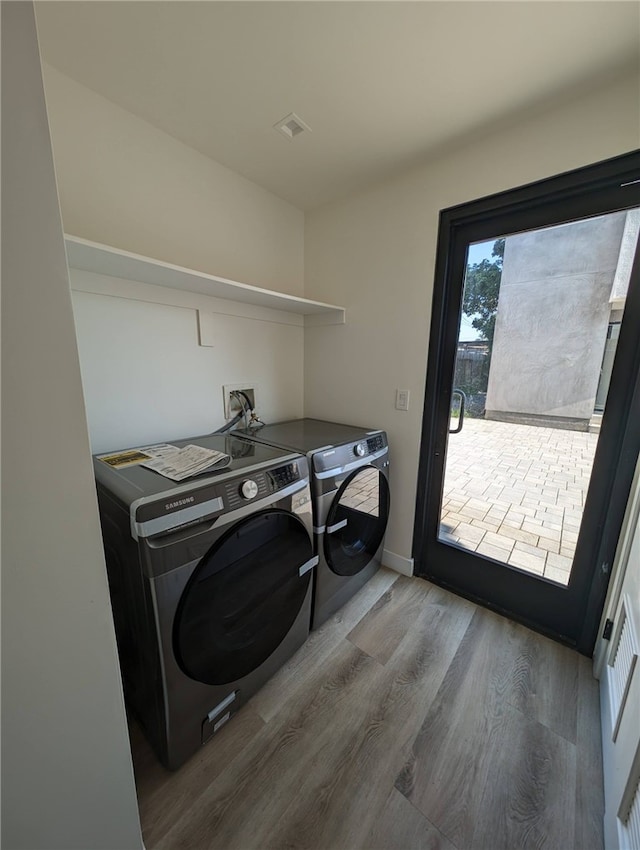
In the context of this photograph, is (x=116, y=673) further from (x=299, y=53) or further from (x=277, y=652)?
(x=299, y=53)

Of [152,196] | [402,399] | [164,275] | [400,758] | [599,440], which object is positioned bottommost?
[400,758]

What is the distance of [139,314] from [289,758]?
1915 millimetres

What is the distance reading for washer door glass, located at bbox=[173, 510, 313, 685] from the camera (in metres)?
0.98

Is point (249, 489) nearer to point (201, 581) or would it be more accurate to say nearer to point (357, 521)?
point (201, 581)

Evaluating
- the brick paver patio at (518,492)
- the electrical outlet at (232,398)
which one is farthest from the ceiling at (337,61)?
the brick paver patio at (518,492)

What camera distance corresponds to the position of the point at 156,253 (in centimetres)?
148

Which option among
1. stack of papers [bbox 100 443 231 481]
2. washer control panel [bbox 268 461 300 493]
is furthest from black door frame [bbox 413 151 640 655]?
stack of papers [bbox 100 443 231 481]

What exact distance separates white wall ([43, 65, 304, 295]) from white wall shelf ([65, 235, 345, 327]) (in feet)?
0.53

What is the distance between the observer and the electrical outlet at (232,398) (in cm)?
186

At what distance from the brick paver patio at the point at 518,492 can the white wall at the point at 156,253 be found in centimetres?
138

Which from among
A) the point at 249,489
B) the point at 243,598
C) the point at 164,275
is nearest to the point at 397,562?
the point at 243,598

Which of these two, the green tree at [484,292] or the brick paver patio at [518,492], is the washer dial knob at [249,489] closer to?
the brick paver patio at [518,492]

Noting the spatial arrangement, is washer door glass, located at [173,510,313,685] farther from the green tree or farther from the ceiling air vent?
the ceiling air vent

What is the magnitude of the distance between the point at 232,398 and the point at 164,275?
0.76 metres
